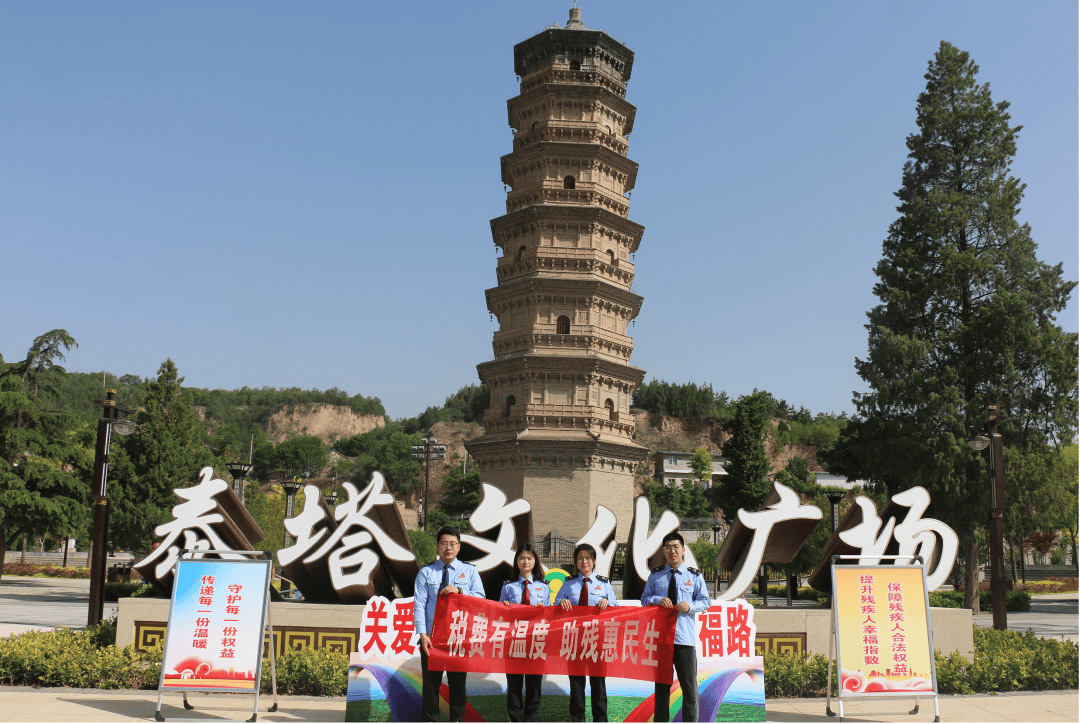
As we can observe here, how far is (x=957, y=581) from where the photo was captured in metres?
38.2

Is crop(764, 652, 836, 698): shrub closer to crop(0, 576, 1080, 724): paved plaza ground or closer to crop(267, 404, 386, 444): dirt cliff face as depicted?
crop(0, 576, 1080, 724): paved plaza ground

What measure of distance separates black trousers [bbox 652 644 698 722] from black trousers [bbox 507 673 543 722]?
1229 millimetres

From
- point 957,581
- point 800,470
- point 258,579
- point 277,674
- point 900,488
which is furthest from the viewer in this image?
point 800,470

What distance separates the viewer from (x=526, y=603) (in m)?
8.12

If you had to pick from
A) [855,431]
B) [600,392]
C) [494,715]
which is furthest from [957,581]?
[494,715]

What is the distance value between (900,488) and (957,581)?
15.2m

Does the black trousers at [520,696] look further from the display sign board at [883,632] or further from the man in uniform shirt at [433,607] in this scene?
the display sign board at [883,632]

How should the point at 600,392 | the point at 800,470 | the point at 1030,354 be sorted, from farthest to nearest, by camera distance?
1. the point at 800,470
2. the point at 600,392
3. the point at 1030,354

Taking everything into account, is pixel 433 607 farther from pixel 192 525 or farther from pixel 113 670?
pixel 192 525

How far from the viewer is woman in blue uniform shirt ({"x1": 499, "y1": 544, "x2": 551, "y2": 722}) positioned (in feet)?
25.7

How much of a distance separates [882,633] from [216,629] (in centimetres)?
751

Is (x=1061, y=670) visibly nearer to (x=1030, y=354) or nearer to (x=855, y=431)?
(x=1030, y=354)

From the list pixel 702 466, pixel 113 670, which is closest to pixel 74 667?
pixel 113 670

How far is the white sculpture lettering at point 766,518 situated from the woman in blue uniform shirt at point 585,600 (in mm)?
3631
